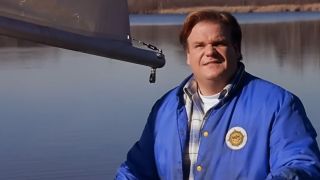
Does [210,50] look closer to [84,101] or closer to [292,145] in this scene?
[292,145]

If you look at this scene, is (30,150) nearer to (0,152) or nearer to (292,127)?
(0,152)

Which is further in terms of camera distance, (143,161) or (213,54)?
(143,161)

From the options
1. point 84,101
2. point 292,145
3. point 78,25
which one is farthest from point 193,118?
point 84,101

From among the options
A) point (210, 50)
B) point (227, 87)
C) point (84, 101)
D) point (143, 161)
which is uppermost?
point (210, 50)

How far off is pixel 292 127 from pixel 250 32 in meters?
27.5

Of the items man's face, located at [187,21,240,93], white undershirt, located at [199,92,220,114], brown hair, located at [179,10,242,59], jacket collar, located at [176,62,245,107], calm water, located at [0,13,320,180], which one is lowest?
calm water, located at [0,13,320,180]

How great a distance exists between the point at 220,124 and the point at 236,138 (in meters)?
0.07

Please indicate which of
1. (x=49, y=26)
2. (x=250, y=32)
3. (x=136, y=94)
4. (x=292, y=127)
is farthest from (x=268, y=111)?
(x=250, y=32)

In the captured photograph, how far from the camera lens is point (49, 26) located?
336 cm

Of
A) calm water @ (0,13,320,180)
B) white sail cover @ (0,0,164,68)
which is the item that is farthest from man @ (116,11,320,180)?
calm water @ (0,13,320,180)

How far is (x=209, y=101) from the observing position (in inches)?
113

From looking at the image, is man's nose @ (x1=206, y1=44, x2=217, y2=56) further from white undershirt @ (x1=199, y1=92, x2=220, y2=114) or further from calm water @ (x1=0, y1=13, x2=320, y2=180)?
calm water @ (x1=0, y1=13, x2=320, y2=180)

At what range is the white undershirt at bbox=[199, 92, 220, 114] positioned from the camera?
2855mm

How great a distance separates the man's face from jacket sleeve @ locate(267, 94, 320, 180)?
19cm
